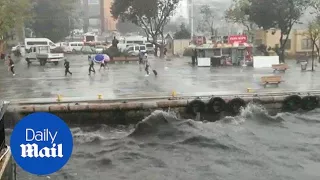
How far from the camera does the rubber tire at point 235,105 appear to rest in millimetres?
20125

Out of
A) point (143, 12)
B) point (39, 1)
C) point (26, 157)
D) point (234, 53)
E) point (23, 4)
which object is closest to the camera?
point (26, 157)

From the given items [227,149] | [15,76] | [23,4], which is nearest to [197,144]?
[227,149]

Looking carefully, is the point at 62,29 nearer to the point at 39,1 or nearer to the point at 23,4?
the point at 39,1

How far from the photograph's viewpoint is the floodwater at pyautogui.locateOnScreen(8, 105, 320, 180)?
13.1m

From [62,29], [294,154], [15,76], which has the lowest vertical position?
[294,154]

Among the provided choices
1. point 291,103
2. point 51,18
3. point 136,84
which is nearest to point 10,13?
point 136,84

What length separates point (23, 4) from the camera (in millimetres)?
49688

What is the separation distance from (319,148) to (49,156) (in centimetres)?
1354

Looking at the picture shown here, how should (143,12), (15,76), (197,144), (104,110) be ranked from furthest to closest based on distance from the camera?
(143,12), (15,76), (104,110), (197,144)

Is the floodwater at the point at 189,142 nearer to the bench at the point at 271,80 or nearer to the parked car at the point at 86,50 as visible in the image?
the bench at the point at 271,80

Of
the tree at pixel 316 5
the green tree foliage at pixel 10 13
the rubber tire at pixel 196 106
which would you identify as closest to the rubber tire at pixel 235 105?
the rubber tire at pixel 196 106

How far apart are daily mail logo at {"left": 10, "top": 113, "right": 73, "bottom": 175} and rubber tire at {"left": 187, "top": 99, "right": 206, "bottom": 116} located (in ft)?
52.5

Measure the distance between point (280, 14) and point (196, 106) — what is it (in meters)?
28.4

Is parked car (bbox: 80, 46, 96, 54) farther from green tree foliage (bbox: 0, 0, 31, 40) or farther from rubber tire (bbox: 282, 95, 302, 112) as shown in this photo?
rubber tire (bbox: 282, 95, 302, 112)
